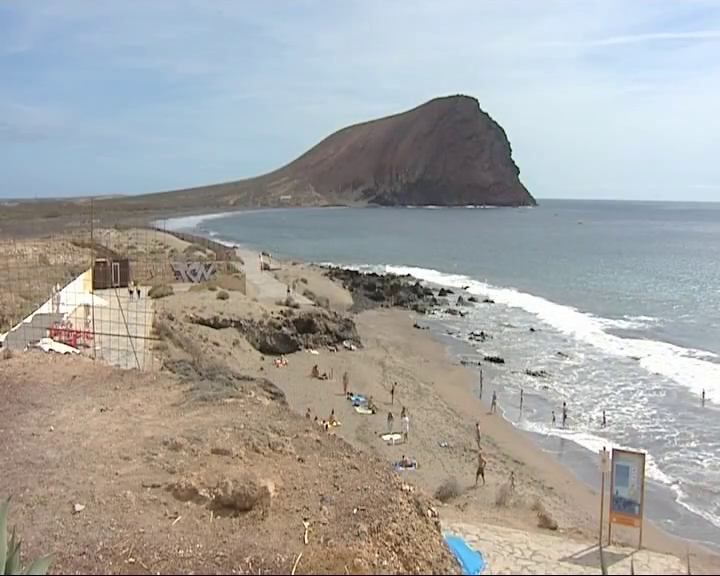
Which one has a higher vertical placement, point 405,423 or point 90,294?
point 90,294

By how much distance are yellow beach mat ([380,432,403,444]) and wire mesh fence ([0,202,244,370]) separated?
536 cm

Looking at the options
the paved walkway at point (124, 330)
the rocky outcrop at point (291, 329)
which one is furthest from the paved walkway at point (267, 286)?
the paved walkway at point (124, 330)

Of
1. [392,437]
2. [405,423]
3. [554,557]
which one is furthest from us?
[405,423]

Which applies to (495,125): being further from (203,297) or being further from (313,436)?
(313,436)

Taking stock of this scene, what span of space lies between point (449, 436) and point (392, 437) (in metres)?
1.58

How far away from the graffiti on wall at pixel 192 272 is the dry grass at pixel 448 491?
897 inches

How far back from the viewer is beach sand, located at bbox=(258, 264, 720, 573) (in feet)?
39.5

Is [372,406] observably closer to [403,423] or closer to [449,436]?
[403,423]

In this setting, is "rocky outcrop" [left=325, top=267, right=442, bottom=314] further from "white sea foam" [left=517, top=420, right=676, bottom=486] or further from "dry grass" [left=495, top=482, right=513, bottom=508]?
"dry grass" [left=495, top=482, right=513, bottom=508]

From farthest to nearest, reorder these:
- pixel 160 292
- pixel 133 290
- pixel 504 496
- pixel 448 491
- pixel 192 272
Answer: pixel 192 272, pixel 160 292, pixel 133 290, pixel 448 491, pixel 504 496

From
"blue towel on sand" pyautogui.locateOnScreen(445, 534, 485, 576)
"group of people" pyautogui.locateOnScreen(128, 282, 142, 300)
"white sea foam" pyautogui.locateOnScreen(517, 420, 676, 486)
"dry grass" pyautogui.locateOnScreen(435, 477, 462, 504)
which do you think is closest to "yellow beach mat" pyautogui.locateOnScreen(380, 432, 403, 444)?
"dry grass" pyautogui.locateOnScreen(435, 477, 462, 504)

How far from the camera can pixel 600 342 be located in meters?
30.5

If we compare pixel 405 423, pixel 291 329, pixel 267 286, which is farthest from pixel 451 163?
pixel 405 423

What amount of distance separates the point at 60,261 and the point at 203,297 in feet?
44.3
